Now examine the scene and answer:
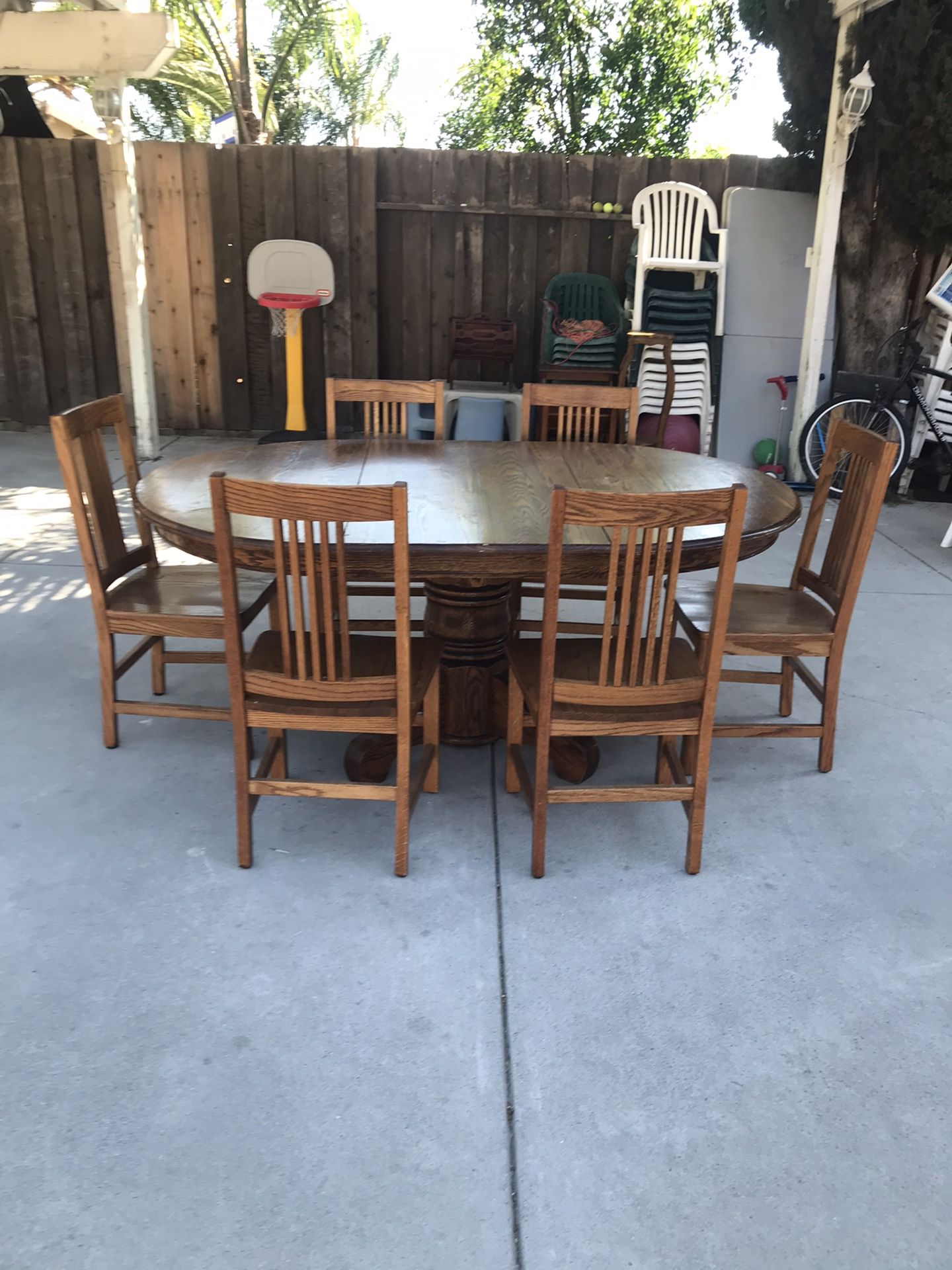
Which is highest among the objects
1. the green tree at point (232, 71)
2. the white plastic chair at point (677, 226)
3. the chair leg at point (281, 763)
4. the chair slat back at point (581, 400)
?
the green tree at point (232, 71)

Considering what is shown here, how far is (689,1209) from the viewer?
4.77ft

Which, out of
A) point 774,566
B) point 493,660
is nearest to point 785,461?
point 774,566

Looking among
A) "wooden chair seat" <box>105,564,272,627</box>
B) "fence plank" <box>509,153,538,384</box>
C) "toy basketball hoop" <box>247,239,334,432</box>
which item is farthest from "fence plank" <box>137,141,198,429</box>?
"wooden chair seat" <box>105,564,272,627</box>

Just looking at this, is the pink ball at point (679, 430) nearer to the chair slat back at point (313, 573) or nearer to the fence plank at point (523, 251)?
the fence plank at point (523, 251)

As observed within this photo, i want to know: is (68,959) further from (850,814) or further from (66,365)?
(66,365)

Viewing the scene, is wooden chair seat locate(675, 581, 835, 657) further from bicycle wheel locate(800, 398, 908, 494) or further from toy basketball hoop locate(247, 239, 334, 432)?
toy basketball hoop locate(247, 239, 334, 432)

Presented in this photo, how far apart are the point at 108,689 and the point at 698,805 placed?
1.57m

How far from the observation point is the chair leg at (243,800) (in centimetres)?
215

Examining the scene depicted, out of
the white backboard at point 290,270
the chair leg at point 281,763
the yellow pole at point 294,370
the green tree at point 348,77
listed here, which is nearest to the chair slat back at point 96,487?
the chair leg at point 281,763

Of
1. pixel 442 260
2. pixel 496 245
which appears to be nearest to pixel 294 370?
pixel 442 260

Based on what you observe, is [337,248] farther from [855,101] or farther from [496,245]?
[855,101]

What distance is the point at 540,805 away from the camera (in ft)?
7.17

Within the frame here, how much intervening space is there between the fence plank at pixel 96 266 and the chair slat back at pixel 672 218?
3.36m

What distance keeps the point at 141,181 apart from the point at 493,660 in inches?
198
